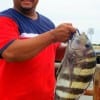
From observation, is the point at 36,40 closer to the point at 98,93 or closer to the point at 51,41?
the point at 51,41

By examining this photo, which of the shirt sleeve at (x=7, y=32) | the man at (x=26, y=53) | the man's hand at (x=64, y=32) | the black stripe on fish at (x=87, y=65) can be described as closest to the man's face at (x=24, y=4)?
the man at (x=26, y=53)

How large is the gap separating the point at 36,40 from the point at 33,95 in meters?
0.57

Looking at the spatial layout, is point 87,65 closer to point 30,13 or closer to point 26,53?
point 26,53

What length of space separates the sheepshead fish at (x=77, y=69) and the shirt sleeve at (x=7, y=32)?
21.2 inches

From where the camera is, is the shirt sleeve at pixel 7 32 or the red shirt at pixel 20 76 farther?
the red shirt at pixel 20 76

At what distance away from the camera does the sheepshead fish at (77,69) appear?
3652mm

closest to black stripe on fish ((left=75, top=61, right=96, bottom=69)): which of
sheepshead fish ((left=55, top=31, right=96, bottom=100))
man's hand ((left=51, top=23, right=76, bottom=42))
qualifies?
sheepshead fish ((left=55, top=31, right=96, bottom=100))

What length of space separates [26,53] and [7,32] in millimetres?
278

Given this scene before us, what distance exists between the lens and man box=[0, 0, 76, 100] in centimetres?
388

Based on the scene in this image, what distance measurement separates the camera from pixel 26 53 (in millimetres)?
3906

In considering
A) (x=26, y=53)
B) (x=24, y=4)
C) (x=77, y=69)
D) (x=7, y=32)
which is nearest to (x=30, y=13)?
(x=24, y=4)

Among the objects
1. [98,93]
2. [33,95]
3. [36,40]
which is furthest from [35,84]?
[98,93]

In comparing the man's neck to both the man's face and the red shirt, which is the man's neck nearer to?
the man's face

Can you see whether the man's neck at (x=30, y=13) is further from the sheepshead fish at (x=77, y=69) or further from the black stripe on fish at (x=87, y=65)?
the black stripe on fish at (x=87, y=65)
